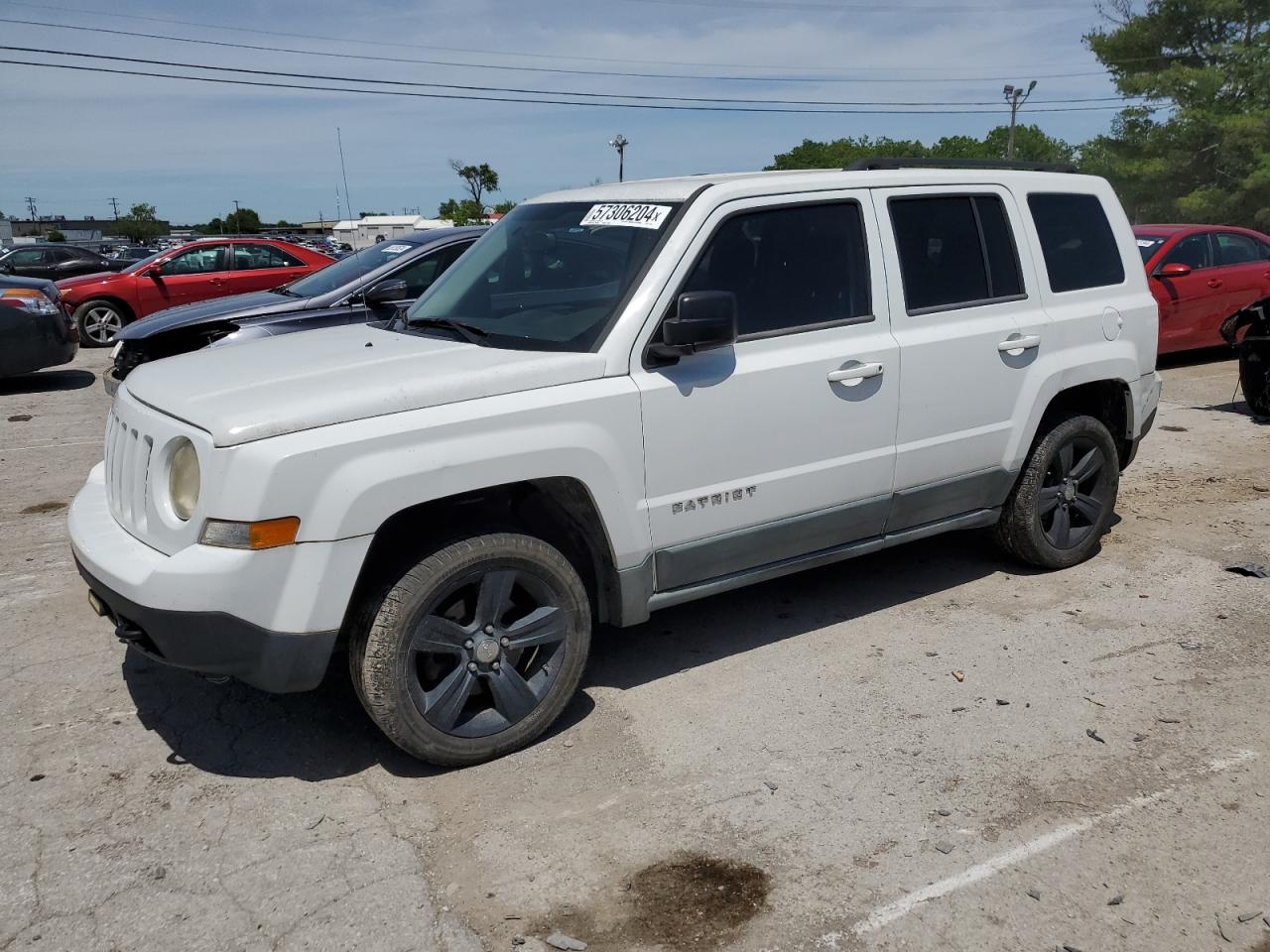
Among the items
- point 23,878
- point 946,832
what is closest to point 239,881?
point 23,878

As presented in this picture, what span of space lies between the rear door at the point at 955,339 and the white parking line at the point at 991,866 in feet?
5.26

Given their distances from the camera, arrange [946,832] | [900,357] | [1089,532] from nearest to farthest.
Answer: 1. [946,832]
2. [900,357]
3. [1089,532]

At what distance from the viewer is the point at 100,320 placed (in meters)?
15.0

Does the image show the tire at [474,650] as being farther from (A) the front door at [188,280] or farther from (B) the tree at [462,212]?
(B) the tree at [462,212]

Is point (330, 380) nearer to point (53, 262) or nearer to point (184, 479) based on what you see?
point (184, 479)

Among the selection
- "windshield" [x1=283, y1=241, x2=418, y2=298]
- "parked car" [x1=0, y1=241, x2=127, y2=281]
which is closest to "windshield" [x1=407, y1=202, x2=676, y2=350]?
"windshield" [x1=283, y1=241, x2=418, y2=298]

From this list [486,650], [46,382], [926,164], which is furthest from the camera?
[46,382]

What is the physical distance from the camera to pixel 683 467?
403cm

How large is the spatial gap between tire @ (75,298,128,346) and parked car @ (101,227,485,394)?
6431 mm

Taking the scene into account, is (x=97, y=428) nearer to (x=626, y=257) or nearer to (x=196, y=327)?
(x=196, y=327)

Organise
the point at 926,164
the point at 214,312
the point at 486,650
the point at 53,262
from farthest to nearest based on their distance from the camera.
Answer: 1. the point at 53,262
2. the point at 214,312
3. the point at 926,164
4. the point at 486,650

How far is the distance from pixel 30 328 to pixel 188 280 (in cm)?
379

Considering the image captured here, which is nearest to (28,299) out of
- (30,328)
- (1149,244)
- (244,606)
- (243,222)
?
(30,328)

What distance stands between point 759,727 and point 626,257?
185cm
